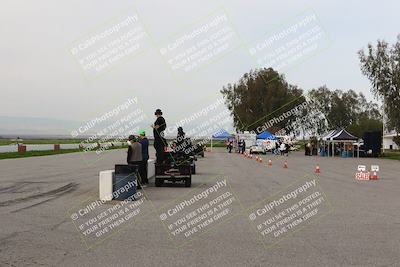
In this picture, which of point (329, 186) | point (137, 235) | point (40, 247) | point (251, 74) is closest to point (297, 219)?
point (137, 235)

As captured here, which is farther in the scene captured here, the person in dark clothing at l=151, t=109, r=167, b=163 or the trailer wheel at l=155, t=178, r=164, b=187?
the trailer wheel at l=155, t=178, r=164, b=187

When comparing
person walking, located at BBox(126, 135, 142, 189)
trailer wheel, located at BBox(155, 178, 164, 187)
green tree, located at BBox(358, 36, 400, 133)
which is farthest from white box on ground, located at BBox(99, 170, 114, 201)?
green tree, located at BBox(358, 36, 400, 133)

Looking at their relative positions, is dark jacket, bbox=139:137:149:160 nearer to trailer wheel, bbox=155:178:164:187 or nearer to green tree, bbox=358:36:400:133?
trailer wheel, bbox=155:178:164:187

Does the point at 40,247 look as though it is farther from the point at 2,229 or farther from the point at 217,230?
the point at 217,230

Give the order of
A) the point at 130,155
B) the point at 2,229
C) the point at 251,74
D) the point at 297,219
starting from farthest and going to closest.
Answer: the point at 251,74, the point at 130,155, the point at 297,219, the point at 2,229

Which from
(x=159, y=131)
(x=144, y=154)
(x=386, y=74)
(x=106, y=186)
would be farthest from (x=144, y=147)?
(x=386, y=74)

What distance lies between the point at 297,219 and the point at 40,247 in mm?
5212

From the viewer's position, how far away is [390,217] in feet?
36.5
